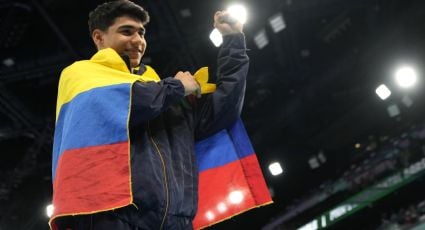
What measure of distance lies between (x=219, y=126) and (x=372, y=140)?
904 centimetres

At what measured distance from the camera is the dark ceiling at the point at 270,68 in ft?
22.5

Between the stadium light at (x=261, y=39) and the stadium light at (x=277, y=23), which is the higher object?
the stadium light at (x=261, y=39)

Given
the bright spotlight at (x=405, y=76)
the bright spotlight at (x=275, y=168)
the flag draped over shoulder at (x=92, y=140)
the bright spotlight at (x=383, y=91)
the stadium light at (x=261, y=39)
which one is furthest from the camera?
the bright spotlight at (x=275, y=168)

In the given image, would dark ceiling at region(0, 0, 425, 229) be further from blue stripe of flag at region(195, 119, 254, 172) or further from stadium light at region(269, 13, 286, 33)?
blue stripe of flag at region(195, 119, 254, 172)

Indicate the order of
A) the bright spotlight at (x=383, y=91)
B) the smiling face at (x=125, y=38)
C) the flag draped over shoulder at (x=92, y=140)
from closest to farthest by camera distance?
1. the flag draped over shoulder at (x=92, y=140)
2. the smiling face at (x=125, y=38)
3. the bright spotlight at (x=383, y=91)

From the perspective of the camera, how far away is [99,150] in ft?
5.12

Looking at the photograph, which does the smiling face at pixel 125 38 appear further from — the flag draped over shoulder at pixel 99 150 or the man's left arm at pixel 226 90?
the man's left arm at pixel 226 90

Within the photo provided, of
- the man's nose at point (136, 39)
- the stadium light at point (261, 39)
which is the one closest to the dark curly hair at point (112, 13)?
the man's nose at point (136, 39)

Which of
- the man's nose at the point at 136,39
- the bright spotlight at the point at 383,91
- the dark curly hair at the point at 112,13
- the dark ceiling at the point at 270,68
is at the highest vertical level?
the dark ceiling at the point at 270,68

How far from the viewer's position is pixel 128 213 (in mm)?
1555

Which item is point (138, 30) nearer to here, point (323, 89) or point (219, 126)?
point (219, 126)

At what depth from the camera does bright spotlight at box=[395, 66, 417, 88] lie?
7.62 metres

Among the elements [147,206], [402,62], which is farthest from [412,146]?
[147,206]

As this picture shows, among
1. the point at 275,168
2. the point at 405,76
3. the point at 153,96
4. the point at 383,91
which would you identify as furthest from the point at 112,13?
the point at 275,168
